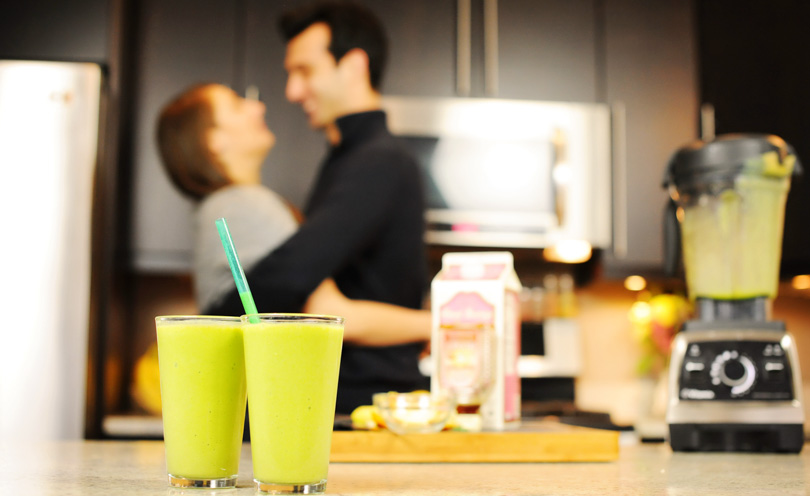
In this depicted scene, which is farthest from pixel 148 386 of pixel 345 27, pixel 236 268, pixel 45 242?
pixel 236 268

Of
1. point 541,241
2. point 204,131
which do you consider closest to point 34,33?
point 204,131

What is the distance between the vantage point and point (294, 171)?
250cm

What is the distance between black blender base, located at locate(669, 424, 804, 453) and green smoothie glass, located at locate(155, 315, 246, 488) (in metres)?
0.72

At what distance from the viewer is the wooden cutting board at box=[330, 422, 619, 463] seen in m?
0.92

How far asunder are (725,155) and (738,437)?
0.43m

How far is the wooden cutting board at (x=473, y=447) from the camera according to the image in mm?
923

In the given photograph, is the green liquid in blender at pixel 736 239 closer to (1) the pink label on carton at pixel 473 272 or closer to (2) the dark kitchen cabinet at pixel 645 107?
(1) the pink label on carton at pixel 473 272

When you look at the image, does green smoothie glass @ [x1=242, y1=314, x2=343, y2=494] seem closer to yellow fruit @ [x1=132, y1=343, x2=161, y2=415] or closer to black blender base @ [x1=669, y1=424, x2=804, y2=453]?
black blender base @ [x1=669, y1=424, x2=804, y2=453]

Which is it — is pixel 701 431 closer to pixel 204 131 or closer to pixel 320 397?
pixel 320 397

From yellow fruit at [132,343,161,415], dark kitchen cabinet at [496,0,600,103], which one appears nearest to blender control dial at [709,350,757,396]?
dark kitchen cabinet at [496,0,600,103]

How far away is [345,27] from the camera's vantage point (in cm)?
169

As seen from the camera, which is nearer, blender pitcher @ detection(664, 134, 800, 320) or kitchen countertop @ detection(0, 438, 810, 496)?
kitchen countertop @ detection(0, 438, 810, 496)

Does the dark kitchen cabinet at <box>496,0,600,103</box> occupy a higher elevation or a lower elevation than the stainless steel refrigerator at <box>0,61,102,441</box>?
higher

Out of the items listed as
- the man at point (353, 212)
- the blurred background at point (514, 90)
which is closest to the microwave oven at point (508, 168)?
the blurred background at point (514, 90)
